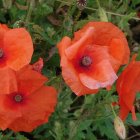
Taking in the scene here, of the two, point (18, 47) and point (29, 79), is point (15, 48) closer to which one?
point (18, 47)

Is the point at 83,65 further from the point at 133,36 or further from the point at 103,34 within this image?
the point at 133,36

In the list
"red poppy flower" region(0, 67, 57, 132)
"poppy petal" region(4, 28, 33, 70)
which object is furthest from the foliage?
"poppy petal" region(4, 28, 33, 70)

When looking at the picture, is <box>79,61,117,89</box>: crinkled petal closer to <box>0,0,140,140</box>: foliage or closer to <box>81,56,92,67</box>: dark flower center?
<box>81,56,92,67</box>: dark flower center

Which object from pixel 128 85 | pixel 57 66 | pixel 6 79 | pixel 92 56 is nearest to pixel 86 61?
pixel 92 56

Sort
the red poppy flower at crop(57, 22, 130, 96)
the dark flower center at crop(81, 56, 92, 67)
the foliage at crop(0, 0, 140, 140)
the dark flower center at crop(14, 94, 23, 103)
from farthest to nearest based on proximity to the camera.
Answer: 1. the foliage at crop(0, 0, 140, 140)
2. the dark flower center at crop(14, 94, 23, 103)
3. the dark flower center at crop(81, 56, 92, 67)
4. the red poppy flower at crop(57, 22, 130, 96)

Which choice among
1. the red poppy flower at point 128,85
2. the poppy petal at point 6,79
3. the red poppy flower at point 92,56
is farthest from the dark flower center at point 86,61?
the poppy petal at point 6,79

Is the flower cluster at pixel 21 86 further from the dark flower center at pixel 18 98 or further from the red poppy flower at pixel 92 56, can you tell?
the red poppy flower at pixel 92 56

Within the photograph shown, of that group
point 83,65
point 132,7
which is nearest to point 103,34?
point 83,65
